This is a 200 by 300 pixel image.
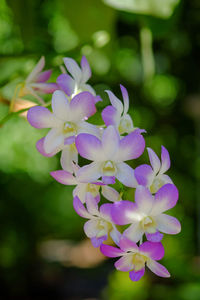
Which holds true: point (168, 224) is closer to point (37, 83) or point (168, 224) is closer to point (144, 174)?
point (144, 174)

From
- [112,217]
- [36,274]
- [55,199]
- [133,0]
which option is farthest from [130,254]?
[36,274]

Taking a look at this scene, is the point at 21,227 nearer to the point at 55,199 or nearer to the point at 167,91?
the point at 55,199

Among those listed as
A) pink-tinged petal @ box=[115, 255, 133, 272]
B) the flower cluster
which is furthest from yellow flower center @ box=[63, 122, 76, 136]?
pink-tinged petal @ box=[115, 255, 133, 272]

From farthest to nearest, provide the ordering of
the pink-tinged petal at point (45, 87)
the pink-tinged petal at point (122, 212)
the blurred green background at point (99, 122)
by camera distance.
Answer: the blurred green background at point (99, 122)
the pink-tinged petal at point (45, 87)
the pink-tinged petal at point (122, 212)

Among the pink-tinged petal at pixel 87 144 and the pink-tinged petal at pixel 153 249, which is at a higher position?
the pink-tinged petal at pixel 87 144

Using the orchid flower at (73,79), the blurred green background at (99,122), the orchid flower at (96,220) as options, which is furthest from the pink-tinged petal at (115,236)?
the blurred green background at (99,122)

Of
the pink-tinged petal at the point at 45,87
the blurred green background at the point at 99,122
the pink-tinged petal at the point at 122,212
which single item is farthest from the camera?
the blurred green background at the point at 99,122

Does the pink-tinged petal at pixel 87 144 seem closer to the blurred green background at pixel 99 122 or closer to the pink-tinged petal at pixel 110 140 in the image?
the pink-tinged petal at pixel 110 140
